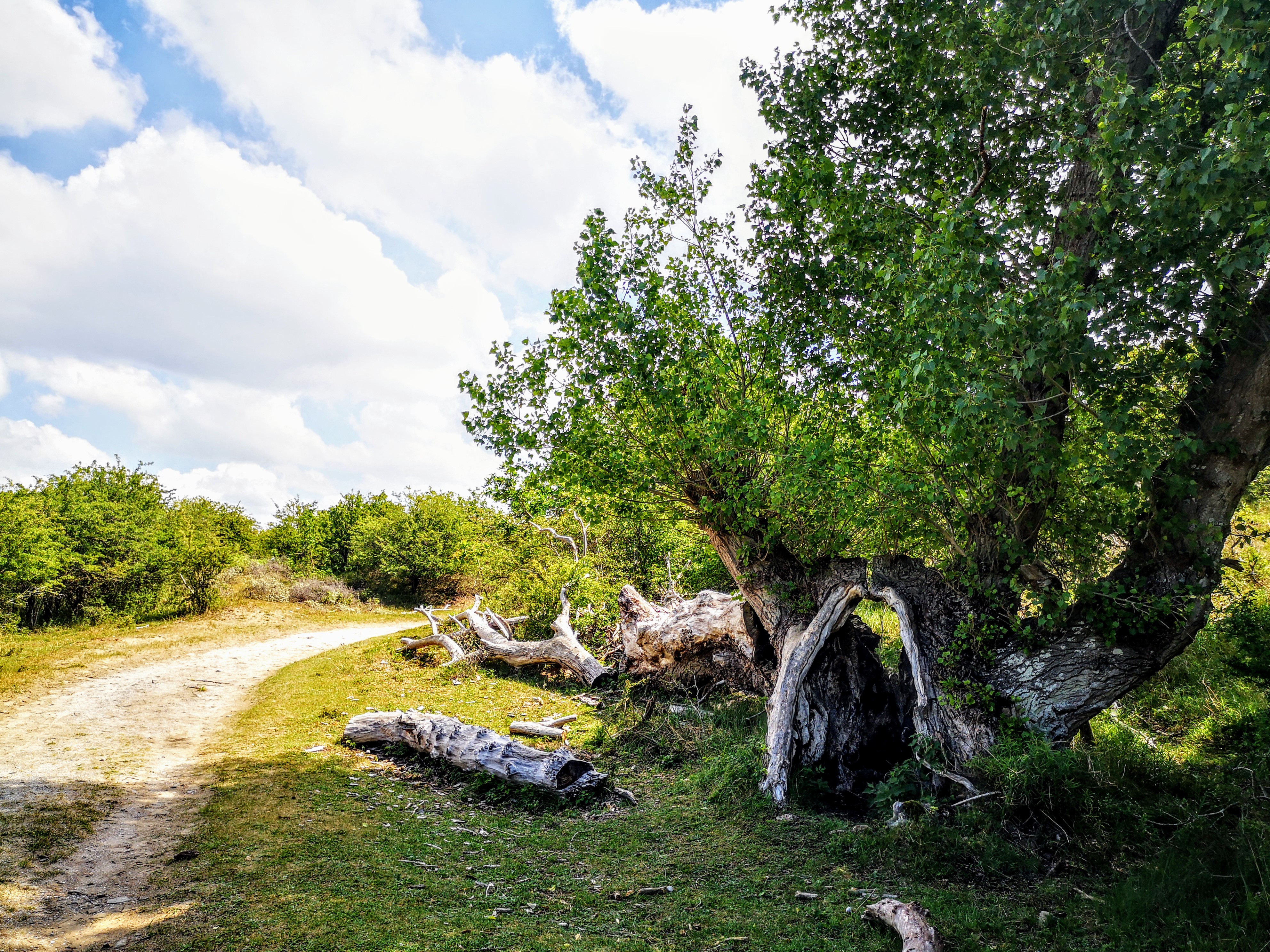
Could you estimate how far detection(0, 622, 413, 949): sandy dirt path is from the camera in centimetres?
507

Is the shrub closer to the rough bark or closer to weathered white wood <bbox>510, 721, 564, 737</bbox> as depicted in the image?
weathered white wood <bbox>510, 721, 564, 737</bbox>

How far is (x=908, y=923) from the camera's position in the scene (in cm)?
458

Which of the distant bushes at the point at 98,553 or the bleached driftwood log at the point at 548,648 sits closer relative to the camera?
the bleached driftwood log at the point at 548,648

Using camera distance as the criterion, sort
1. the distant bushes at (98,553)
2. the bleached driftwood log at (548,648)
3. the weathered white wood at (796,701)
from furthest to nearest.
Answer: the distant bushes at (98,553) < the bleached driftwood log at (548,648) < the weathered white wood at (796,701)

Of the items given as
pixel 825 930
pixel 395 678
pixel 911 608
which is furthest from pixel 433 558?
pixel 825 930

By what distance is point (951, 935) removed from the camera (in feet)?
15.3

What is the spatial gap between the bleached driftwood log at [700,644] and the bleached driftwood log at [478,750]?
10.2 ft

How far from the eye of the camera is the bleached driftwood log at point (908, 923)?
14.3ft

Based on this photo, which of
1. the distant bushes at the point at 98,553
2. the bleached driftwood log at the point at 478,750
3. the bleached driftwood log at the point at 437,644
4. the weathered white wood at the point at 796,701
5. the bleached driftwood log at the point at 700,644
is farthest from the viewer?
the distant bushes at the point at 98,553

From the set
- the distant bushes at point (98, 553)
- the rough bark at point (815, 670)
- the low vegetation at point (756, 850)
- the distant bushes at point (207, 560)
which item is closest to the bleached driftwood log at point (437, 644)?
the distant bushes at point (207, 560)

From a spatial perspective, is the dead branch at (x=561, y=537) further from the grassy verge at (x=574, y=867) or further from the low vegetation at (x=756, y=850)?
the low vegetation at (x=756, y=850)

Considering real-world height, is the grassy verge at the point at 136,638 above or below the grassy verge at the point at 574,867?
above

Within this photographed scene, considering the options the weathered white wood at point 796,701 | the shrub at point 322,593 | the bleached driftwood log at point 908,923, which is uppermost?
the shrub at point 322,593

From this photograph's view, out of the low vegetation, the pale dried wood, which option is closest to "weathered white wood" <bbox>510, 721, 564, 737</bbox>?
the low vegetation
